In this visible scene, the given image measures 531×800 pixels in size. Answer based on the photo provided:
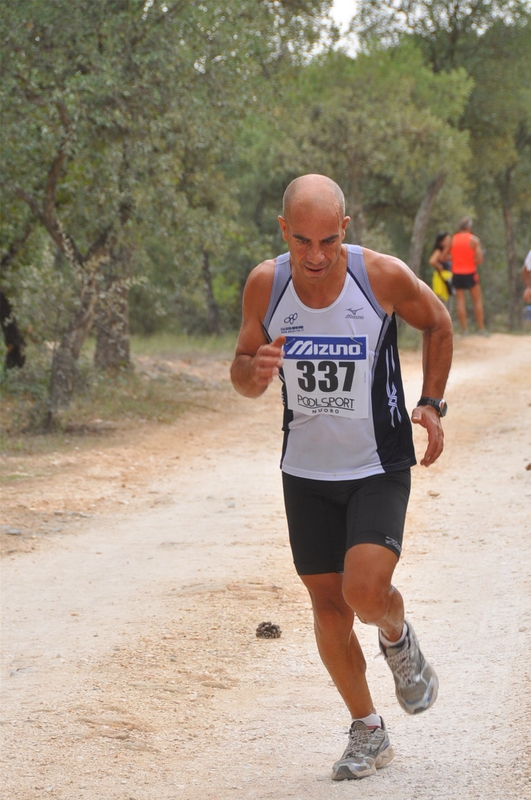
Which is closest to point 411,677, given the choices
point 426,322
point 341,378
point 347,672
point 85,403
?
point 347,672

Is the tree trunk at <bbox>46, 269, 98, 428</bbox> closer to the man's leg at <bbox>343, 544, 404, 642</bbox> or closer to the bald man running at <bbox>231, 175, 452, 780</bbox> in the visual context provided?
the bald man running at <bbox>231, 175, 452, 780</bbox>

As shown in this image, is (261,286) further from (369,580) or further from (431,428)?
(369,580)

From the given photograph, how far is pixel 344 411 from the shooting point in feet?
11.1

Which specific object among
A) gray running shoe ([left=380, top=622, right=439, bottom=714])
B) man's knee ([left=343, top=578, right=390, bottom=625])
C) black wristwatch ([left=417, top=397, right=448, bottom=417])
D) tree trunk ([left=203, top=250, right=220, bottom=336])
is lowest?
tree trunk ([left=203, top=250, right=220, bottom=336])

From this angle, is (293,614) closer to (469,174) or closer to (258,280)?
(258,280)

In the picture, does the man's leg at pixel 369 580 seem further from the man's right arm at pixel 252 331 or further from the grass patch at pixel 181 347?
the grass patch at pixel 181 347

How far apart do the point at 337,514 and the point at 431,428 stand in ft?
1.42

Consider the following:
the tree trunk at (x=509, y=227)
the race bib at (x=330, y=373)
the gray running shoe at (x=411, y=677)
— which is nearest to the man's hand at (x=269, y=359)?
the race bib at (x=330, y=373)

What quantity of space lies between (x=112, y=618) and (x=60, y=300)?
641 centimetres

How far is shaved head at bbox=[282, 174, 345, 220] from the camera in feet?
10.9

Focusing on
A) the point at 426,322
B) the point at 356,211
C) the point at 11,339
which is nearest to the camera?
the point at 426,322

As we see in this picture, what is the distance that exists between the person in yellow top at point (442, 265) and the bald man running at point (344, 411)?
15750 millimetres

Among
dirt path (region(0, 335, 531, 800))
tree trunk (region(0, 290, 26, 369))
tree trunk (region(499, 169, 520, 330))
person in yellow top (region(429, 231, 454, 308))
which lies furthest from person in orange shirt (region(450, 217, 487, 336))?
tree trunk (region(499, 169, 520, 330))

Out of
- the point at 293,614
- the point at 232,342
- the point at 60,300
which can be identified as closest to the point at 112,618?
the point at 293,614
